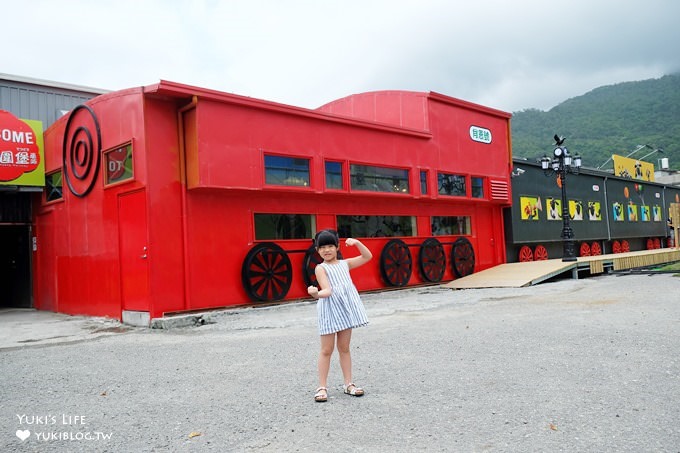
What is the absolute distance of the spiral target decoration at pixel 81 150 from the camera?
1180 centimetres

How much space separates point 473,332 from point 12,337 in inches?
303

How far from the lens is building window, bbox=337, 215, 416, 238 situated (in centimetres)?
1370

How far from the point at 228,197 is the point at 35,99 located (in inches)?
348

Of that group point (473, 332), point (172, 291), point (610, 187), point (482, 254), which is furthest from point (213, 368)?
point (610, 187)

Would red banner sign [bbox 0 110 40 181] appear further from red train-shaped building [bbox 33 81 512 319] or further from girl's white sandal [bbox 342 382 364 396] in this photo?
girl's white sandal [bbox 342 382 364 396]

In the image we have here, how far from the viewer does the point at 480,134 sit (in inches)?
698

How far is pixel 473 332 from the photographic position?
7.40 m

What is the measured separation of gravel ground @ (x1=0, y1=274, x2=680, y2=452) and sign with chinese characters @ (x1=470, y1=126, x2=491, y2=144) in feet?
31.3

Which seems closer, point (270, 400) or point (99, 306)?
point (270, 400)

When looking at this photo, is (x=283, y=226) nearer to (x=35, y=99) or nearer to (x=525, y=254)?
(x=35, y=99)

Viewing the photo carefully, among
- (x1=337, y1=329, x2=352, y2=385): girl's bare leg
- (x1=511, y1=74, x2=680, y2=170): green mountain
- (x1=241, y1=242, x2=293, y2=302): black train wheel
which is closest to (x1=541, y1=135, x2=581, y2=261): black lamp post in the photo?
(x1=241, y1=242, x2=293, y2=302): black train wheel

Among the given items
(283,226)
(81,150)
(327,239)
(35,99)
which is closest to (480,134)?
(283,226)

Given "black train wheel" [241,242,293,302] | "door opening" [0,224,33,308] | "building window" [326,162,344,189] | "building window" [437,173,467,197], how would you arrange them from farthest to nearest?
"building window" [437,173,467,197] < "door opening" [0,224,33,308] < "building window" [326,162,344,189] < "black train wheel" [241,242,293,302]

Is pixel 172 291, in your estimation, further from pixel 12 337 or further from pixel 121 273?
pixel 12 337
